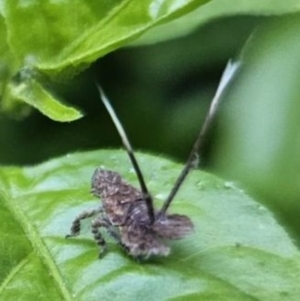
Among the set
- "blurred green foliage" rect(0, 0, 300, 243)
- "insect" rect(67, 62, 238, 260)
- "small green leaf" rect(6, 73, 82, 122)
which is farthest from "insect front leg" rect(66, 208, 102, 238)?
"blurred green foliage" rect(0, 0, 300, 243)

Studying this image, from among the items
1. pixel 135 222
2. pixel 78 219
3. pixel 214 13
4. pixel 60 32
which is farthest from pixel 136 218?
pixel 214 13

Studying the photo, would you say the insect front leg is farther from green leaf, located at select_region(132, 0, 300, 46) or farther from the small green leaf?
green leaf, located at select_region(132, 0, 300, 46)

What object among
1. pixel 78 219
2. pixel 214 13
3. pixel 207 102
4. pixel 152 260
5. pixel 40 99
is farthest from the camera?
pixel 207 102

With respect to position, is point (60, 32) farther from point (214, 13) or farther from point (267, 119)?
point (267, 119)

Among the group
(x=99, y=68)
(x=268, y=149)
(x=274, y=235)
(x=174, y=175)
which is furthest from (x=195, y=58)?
(x=274, y=235)

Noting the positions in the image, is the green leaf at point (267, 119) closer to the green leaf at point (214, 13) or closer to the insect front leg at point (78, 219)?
the green leaf at point (214, 13)

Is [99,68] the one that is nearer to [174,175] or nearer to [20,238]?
[174,175]

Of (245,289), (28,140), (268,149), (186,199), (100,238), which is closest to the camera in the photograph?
(245,289)
